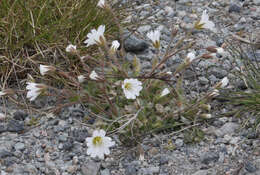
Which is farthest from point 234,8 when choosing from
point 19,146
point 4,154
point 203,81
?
point 4,154

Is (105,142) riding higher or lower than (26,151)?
higher

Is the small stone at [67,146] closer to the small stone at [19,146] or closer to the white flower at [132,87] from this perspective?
the small stone at [19,146]

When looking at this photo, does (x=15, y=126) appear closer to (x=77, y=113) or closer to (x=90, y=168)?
(x=77, y=113)

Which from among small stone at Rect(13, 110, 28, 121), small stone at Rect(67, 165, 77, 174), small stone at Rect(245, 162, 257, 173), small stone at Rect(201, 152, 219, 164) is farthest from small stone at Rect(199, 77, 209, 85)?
small stone at Rect(13, 110, 28, 121)

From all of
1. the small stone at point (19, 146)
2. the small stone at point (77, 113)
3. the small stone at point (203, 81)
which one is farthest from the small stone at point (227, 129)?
the small stone at point (19, 146)

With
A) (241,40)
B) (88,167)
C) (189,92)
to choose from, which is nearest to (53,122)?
(88,167)

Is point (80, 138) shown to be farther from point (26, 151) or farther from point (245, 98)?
point (245, 98)
